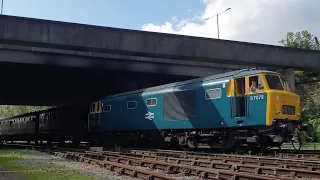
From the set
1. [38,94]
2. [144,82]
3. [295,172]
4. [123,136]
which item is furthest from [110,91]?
[295,172]

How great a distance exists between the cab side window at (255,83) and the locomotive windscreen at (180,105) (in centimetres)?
323

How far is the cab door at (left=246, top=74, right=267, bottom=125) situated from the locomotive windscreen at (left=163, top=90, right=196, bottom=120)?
3.11m

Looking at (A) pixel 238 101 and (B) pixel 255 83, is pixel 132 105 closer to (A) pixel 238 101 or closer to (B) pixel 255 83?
(A) pixel 238 101

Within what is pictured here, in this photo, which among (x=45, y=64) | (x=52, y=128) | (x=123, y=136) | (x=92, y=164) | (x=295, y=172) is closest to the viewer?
(x=295, y=172)

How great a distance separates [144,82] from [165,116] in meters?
15.4

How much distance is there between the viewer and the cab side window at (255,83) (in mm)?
14779

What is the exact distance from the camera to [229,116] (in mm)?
15352

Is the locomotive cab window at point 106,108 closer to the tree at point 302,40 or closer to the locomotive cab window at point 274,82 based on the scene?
the locomotive cab window at point 274,82

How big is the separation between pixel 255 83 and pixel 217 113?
2.19m

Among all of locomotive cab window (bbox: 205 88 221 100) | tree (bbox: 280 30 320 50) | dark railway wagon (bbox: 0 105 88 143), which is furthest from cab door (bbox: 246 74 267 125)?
tree (bbox: 280 30 320 50)

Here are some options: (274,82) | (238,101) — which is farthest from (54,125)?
(274,82)

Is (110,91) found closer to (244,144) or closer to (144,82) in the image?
(144,82)

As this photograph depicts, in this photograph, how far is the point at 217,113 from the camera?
15.9m

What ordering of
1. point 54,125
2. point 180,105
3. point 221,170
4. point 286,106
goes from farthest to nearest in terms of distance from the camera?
point 54,125 → point 180,105 → point 286,106 → point 221,170
